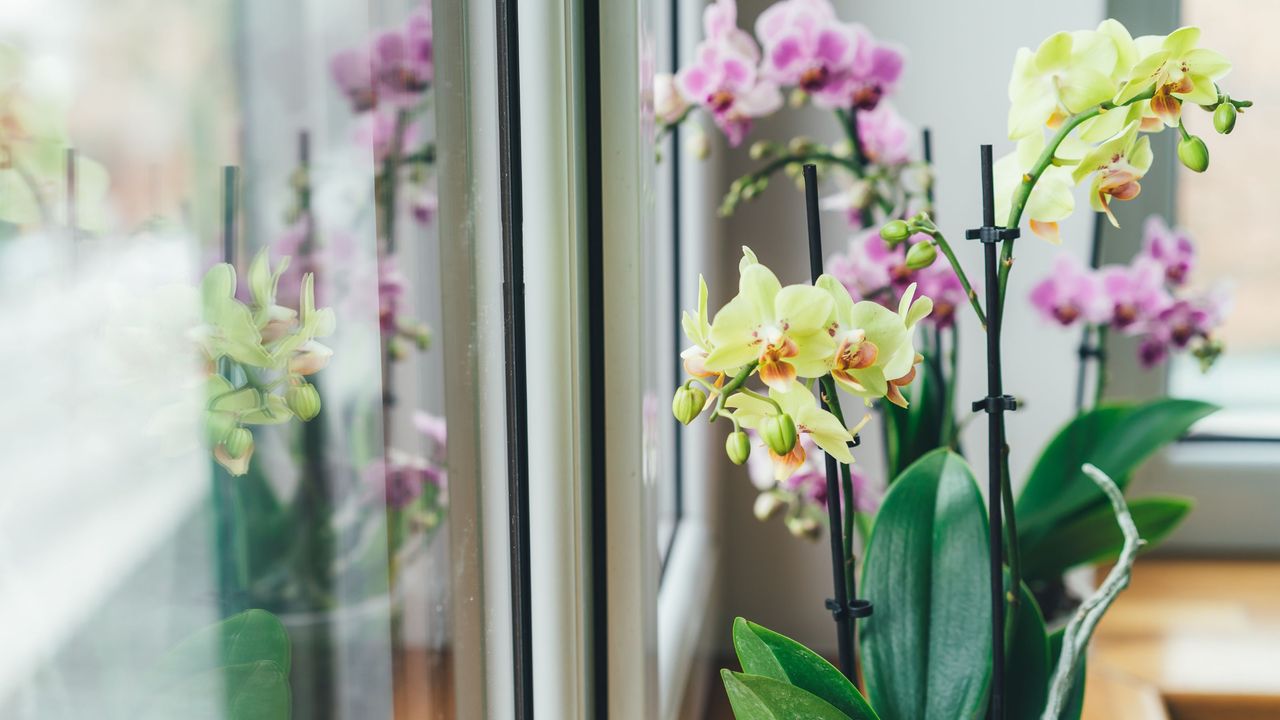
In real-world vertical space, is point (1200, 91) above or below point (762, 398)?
above

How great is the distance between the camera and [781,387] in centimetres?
44

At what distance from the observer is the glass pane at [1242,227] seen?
4.24ft

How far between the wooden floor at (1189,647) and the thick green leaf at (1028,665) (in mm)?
400

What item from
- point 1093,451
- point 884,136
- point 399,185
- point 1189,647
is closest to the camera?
point 399,185

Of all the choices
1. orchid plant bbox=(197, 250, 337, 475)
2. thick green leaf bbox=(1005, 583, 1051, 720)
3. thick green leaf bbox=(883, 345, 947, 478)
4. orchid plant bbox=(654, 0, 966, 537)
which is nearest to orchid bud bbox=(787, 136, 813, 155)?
orchid plant bbox=(654, 0, 966, 537)

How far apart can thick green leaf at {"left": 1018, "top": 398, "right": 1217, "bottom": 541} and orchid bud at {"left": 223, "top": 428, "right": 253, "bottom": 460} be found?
799 mm

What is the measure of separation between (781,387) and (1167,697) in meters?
0.79

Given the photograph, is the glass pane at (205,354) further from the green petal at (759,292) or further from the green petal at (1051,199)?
the green petal at (1051,199)

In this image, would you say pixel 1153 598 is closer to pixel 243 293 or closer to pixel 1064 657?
pixel 1064 657

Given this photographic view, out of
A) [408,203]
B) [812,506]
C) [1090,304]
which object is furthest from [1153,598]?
[408,203]

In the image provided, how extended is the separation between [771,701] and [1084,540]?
55 cm

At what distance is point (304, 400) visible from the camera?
1.06 feet

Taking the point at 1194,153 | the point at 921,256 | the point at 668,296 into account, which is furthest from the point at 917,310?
the point at 668,296

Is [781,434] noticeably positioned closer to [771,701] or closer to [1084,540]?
[771,701]
